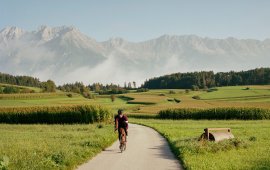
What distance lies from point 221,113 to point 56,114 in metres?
31.5

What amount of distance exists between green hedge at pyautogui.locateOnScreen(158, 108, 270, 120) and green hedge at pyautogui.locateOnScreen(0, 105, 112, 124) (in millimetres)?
16344

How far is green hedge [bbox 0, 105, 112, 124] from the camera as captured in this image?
74.9 m

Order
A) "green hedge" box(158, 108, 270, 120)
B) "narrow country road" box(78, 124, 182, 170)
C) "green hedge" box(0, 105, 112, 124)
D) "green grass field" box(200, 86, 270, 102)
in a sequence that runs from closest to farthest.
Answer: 1. "narrow country road" box(78, 124, 182, 170)
2. "green hedge" box(0, 105, 112, 124)
3. "green hedge" box(158, 108, 270, 120)
4. "green grass field" box(200, 86, 270, 102)

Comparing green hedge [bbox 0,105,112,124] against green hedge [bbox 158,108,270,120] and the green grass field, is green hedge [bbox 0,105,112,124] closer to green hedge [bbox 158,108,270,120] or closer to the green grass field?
green hedge [bbox 158,108,270,120]

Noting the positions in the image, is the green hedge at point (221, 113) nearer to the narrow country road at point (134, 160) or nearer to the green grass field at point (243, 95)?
the green grass field at point (243, 95)

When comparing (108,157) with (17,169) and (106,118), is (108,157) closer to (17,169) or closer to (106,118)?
(17,169)

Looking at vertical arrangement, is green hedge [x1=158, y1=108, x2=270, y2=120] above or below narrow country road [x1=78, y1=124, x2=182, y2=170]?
below

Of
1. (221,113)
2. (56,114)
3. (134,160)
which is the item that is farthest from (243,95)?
(134,160)

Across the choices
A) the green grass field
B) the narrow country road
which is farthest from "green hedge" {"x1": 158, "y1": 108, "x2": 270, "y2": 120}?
the narrow country road

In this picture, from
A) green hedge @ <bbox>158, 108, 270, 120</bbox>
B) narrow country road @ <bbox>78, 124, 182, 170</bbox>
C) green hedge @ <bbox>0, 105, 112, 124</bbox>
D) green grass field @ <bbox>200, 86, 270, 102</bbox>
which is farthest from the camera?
green grass field @ <bbox>200, 86, 270, 102</bbox>

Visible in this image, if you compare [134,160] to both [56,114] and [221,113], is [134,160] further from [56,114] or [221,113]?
[221,113]

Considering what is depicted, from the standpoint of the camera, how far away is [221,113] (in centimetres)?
8300

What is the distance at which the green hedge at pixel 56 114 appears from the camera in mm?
74875

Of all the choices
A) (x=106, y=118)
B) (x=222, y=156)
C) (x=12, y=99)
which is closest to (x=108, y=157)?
(x=222, y=156)
